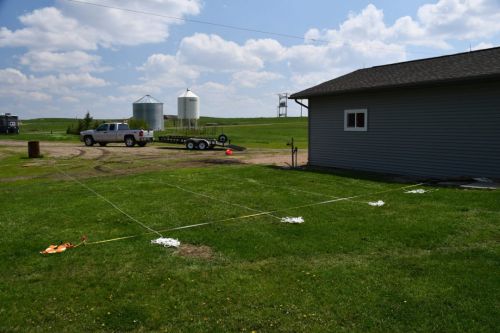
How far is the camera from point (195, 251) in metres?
6.21

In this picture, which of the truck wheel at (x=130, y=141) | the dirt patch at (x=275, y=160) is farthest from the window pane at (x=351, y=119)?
the truck wheel at (x=130, y=141)

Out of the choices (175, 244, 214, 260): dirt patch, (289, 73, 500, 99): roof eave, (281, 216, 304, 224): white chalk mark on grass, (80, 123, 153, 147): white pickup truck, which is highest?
(289, 73, 500, 99): roof eave

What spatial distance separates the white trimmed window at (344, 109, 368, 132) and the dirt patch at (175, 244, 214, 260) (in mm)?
10826

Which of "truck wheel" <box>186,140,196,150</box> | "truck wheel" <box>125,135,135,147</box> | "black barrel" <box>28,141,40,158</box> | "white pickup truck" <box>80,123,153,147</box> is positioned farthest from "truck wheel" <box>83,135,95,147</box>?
"black barrel" <box>28,141,40,158</box>

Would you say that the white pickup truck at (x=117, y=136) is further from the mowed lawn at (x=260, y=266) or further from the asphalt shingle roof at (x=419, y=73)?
the mowed lawn at (x=260, y=266)

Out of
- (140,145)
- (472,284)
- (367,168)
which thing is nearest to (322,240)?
(472,284)

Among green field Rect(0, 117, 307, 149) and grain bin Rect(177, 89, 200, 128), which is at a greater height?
grain bin Rect(177, 89, 200, 128)

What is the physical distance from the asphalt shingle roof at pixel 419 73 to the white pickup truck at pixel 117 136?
56.7 ft

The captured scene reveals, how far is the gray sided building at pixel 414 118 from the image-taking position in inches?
473

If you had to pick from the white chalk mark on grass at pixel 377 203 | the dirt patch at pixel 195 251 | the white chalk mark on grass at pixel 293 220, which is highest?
the white chalk mark on grass at pixel 377 203

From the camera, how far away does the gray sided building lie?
12.0 m

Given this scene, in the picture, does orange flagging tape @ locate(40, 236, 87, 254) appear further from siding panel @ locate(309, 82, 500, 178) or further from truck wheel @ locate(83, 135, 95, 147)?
truck wheel @ locate(83, 135, 95, 147)

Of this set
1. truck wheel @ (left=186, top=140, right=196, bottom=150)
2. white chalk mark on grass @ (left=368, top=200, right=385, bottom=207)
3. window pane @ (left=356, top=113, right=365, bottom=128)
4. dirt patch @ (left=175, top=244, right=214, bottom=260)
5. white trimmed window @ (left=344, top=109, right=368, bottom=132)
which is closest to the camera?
dirt patch @ (left=175, top=244, right=214, bottom=260)

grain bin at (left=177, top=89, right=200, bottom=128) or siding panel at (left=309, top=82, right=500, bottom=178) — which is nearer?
siding panel at (left=309, top=82, right=500, bottom=178)
